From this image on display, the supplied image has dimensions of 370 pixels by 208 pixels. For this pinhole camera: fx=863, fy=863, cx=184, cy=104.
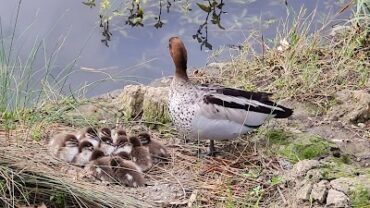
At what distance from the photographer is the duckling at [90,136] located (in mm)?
5379

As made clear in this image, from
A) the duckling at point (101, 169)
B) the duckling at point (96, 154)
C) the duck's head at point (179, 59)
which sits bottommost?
the duckling at point (101, 169)

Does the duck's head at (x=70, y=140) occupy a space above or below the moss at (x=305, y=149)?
below

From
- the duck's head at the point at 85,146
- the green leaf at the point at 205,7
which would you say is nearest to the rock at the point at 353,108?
the duck's head at the point at 85,146

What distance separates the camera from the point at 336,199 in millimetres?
4578

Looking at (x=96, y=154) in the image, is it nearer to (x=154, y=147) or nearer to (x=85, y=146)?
(x=85, y=146)

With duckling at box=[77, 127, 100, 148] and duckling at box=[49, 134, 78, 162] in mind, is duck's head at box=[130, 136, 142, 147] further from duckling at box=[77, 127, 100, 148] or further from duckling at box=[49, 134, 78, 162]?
duckling at box=[49, 134, 78, 162]

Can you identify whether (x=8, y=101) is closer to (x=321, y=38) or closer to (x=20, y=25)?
(x=20, y=25)

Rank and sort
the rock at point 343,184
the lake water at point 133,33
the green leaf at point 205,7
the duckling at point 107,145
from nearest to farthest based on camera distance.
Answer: the rock at point 343,184 < the duckling at point 107,145 < the lake water at point 133,33 < the green leaf at point 205,7

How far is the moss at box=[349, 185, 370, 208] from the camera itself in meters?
4.55

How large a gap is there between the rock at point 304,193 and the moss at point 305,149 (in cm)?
69

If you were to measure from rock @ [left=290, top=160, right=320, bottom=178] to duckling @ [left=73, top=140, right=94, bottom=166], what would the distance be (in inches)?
→ 49.1

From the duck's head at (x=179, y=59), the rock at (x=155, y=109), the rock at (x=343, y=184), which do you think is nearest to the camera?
the rock at (x=343, y=184)

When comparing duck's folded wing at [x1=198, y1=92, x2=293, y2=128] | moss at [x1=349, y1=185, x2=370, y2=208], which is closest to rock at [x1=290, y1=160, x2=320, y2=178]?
moss at [x1=349, y1=185, x2=370, y2=208]

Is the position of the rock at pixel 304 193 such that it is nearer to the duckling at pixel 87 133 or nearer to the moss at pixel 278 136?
the moss at pixel 278 136
